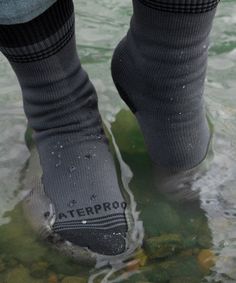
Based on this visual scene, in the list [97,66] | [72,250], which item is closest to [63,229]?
[72,250]

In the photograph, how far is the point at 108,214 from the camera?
3.89 feet

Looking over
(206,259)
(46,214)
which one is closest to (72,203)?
(46,214)

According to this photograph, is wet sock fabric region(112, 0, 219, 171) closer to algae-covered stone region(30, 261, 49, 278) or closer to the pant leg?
the pant leg

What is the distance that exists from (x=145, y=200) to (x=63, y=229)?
213mm

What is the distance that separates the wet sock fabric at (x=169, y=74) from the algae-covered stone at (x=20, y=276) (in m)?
0.37

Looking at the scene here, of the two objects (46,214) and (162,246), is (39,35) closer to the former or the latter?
(46,214)

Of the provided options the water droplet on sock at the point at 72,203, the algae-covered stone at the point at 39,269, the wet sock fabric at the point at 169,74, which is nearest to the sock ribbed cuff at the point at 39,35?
the wet sock fabric at the point at 169,74

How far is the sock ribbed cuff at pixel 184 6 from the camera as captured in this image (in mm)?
1077

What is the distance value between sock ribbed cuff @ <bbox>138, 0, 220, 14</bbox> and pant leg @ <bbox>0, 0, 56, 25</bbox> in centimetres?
20

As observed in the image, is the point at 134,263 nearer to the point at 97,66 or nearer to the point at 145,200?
the point at 145,200

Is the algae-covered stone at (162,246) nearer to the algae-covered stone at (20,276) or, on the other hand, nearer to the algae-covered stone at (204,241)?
the algae-covered stone at (204,241)

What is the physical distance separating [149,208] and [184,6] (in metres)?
0.44

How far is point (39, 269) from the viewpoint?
113cm

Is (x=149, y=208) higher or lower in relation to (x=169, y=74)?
lower
